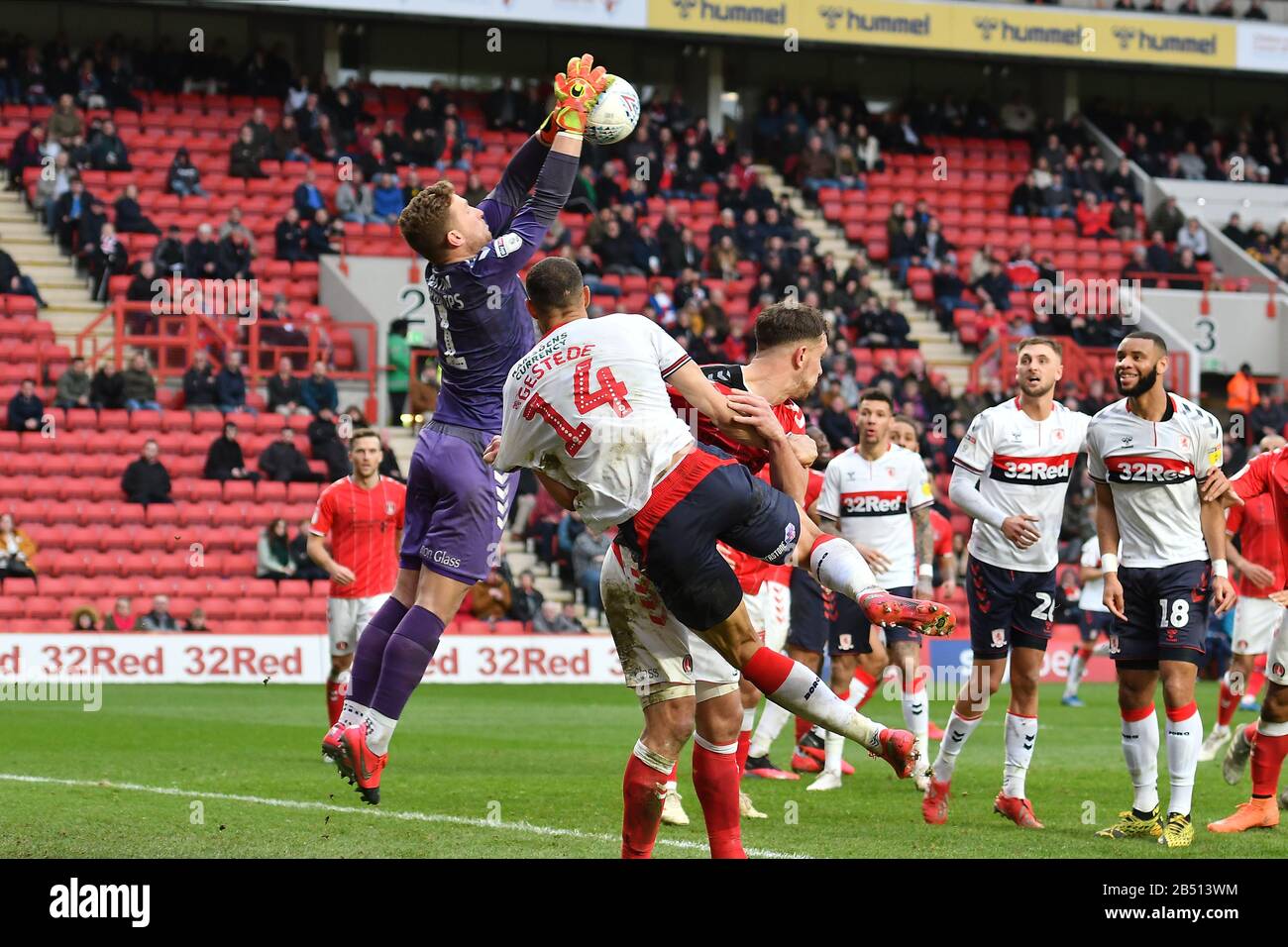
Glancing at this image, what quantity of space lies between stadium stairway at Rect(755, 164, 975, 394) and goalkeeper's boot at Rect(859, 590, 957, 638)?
23693 millimetres

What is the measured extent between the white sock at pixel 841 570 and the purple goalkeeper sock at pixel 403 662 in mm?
1885

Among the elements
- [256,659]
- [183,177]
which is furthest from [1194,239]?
[256,659]

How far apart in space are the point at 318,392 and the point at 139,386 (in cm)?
240

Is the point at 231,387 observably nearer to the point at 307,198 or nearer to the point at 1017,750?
the point at 307,198

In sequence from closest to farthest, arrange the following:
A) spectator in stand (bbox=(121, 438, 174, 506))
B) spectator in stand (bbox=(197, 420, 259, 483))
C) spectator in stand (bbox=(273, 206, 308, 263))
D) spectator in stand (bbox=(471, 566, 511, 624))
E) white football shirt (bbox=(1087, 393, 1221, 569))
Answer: white football shirt (bbox=(1087, 393, 1221, 569))
spectator in stand (bbox=(471, 566, 511, 624))
spectator in stand (bbox=(121, 438, 174, 506))
spectator in stand (bbox=(197, 420, 259, 483))
spectator in stand (bbox=(273, 206, 308, 263))

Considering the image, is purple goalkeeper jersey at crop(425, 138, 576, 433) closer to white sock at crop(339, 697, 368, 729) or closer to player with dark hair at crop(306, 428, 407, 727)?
white sock at crop(339, 697, 368, 729)

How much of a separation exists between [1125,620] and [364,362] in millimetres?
19458

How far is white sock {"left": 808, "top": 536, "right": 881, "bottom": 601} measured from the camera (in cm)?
710

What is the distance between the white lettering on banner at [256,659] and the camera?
2008 centimetres

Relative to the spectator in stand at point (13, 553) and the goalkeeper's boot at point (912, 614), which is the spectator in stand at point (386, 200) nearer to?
the spectator in stand at point (13, 553)

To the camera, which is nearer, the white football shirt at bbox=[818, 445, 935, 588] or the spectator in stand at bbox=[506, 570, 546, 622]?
the white football shirt at bbox=[818, 445, 935, 588]

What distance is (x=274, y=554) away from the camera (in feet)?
75.6

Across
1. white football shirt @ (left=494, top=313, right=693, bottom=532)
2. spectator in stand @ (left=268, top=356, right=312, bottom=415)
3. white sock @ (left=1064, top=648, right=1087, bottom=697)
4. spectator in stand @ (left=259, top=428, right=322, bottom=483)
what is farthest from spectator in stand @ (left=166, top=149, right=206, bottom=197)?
white football shirt @ (left=494, top=313, right=693, bottom=532)
